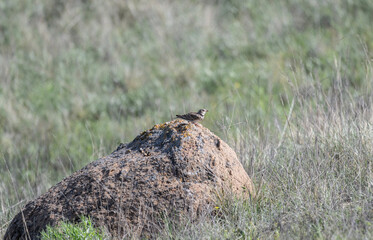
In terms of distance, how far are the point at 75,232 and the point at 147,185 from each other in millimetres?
621

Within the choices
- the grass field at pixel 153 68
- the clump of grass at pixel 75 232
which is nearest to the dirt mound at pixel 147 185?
the clump of grass at pixel 75 232

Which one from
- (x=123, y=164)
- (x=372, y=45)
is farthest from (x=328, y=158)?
(x=372, y=45)

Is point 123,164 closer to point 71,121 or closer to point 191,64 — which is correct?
point 71,121

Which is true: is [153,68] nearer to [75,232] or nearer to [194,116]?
[194,116]

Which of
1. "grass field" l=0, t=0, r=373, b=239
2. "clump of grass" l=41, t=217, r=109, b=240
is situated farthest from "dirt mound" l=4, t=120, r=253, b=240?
"grass field" l=0, t=0, r=373, b=239

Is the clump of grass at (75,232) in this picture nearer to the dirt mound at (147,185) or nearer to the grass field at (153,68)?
the dirt mound at (147,185)

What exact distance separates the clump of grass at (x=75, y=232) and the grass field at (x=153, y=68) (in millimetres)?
1297

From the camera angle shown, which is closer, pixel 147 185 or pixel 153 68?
pixel 147 185

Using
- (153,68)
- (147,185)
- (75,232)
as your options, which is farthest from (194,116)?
(153,68)

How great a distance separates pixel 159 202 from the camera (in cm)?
368

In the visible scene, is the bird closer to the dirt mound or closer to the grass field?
the dirt mound

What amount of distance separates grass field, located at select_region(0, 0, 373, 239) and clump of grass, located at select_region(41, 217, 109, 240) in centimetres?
130

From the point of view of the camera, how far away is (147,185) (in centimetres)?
375

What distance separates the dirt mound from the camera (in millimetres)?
3666
